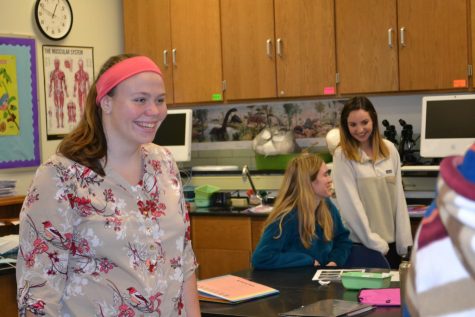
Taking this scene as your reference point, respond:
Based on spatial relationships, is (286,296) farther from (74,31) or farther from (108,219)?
(74,31)

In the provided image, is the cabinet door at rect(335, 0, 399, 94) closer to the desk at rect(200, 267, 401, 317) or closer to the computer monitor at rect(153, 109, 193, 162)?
the computer monitor at rect(153, 109, 193, 162)

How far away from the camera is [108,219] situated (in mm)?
1924

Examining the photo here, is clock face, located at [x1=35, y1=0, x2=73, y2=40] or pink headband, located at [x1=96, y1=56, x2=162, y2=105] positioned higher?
clock face, located at [x1=35, y1=0, x2=73, y2=40]

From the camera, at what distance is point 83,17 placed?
6.26 metres

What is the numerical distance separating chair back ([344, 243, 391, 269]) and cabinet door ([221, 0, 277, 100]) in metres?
2.26

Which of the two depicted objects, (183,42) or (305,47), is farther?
(183,42)

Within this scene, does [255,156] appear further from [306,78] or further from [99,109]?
[99,109]

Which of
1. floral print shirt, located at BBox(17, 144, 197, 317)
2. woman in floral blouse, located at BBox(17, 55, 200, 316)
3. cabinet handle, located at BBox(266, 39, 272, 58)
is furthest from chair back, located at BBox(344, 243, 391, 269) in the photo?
cabinet handle, located at BBox(266, 39, 272, 58)

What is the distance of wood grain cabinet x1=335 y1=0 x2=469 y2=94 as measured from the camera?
4.98m

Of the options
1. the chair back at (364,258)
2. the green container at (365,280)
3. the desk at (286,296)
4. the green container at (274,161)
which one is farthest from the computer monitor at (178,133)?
the green container at (365,280)

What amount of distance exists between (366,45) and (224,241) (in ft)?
5.55

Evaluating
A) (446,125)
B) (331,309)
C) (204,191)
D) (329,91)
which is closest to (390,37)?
(329,91)

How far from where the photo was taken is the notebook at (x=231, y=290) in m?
2.83

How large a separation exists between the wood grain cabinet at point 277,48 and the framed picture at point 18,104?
149 centimetres
